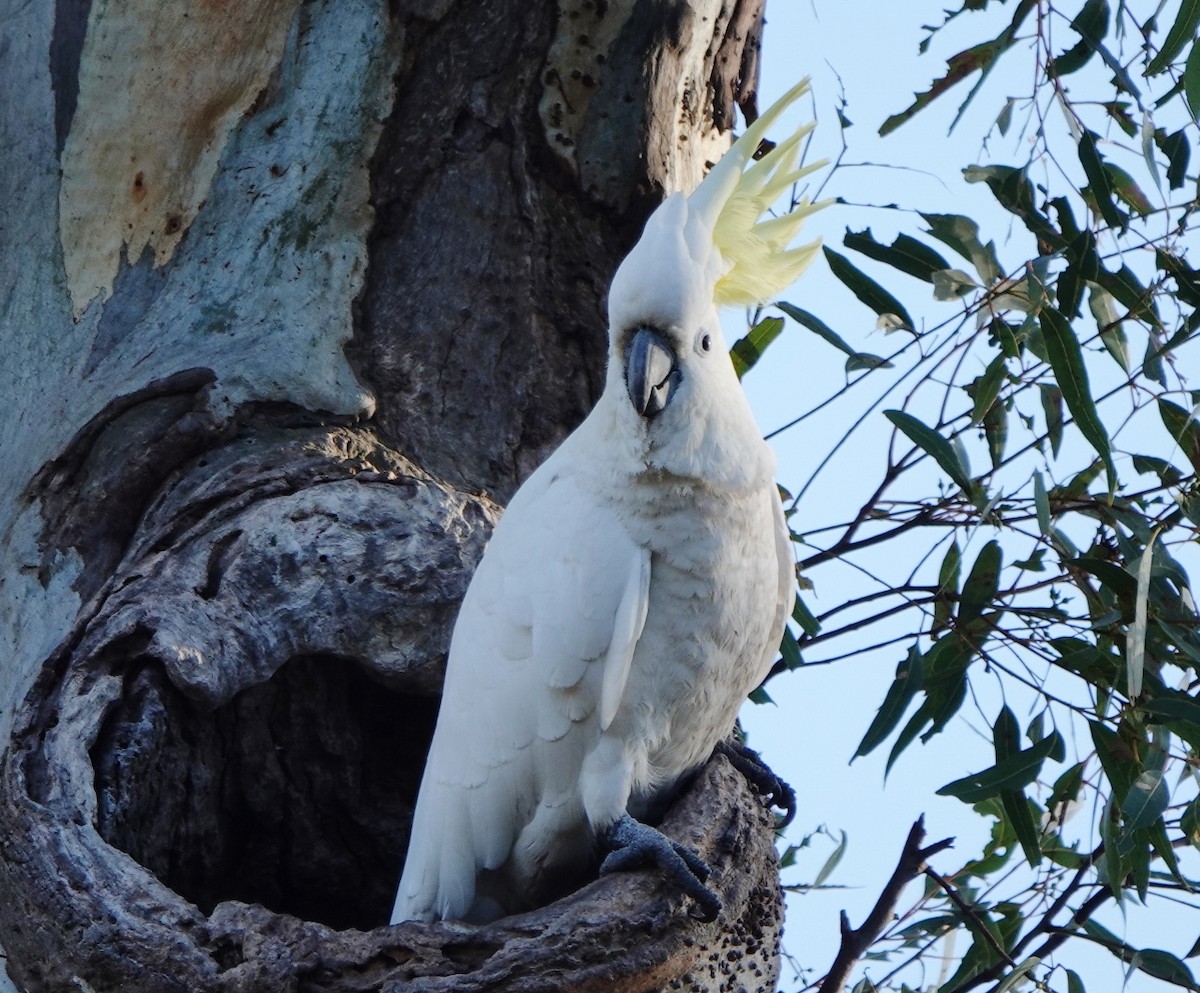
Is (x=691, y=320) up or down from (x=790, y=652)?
up

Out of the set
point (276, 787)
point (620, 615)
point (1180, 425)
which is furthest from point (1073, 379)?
point (276, 787)

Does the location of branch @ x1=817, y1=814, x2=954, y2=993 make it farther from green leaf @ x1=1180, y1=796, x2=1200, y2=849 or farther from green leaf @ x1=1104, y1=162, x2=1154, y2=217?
green leaf @ x1=1104, y1=162, x2=1154, y2=217

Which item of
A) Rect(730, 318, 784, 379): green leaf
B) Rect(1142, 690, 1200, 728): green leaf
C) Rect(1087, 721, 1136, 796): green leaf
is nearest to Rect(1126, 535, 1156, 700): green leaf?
Rect(1142, 690, 1200, 728): green leaf

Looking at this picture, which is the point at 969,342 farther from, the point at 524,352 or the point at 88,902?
the point at 88,902

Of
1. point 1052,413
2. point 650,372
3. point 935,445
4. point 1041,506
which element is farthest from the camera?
point 1052,413

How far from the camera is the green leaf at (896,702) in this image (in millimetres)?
2350

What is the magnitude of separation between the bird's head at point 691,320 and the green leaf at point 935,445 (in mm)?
270

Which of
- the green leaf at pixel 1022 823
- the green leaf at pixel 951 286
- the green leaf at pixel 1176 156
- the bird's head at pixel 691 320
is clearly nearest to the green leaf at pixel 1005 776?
the green leaf at pixel 1022 823

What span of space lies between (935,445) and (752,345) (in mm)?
531

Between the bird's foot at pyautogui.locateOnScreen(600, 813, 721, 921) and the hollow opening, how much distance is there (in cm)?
64

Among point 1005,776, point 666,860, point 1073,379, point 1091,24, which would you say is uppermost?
point 1091,24

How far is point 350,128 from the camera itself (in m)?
2.50

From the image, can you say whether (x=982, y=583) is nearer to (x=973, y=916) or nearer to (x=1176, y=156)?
(x=973, y=916)

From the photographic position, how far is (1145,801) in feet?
6.95
